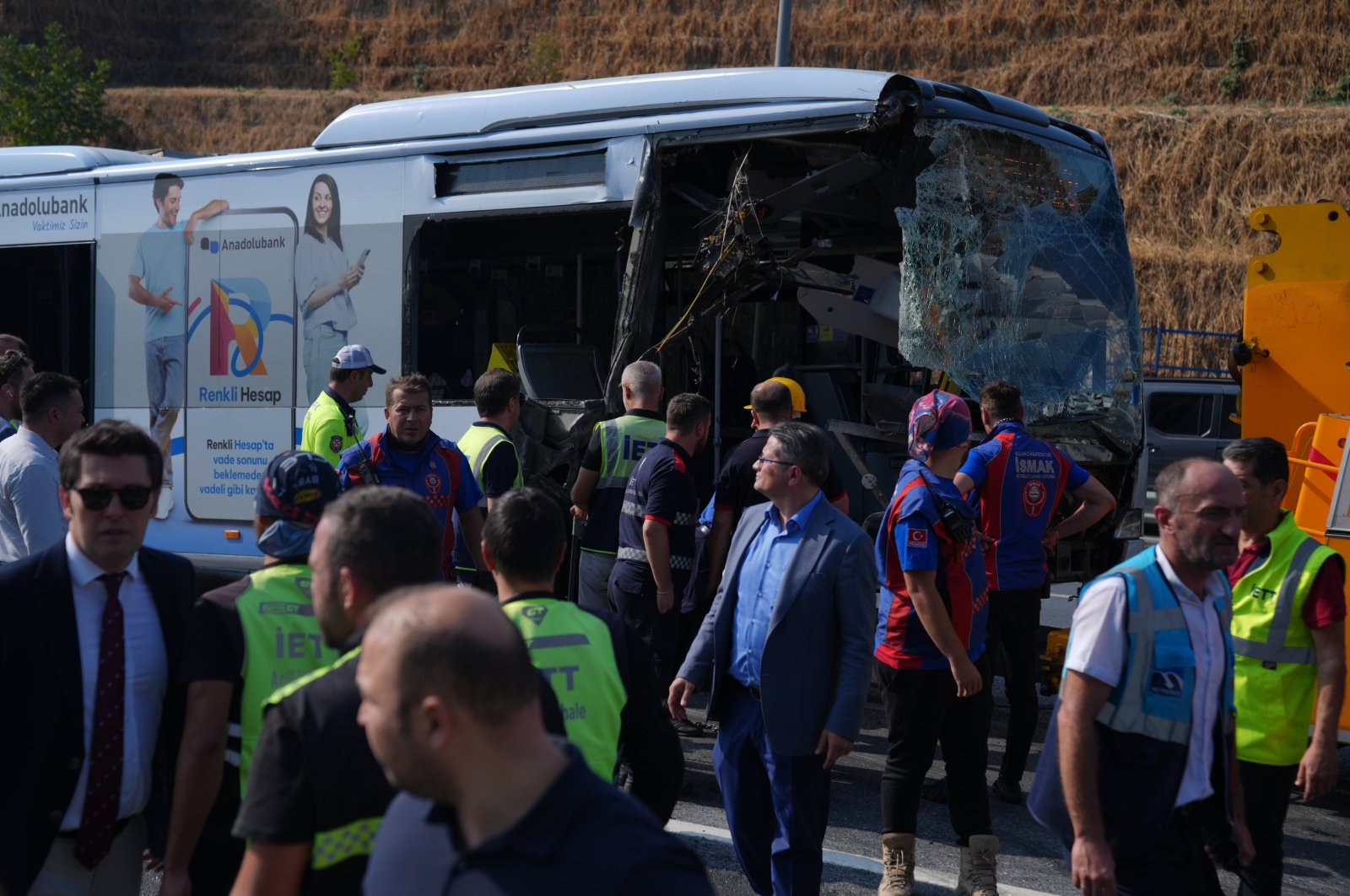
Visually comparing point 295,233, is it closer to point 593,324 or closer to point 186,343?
point 186,343

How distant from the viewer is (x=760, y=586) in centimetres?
458

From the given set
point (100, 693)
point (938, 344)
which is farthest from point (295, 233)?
point (100, 693)

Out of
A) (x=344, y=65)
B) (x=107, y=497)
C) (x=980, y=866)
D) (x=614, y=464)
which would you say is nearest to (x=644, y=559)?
Answer: (x=614, y=464)

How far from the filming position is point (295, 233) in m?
9.20

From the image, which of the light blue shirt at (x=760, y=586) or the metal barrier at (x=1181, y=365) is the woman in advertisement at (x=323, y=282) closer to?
the light blue shirt at (x=760, y=586)

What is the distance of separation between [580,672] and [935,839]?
328 centimetres

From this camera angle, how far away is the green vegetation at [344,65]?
120 ft

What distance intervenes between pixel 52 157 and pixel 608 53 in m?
26.2

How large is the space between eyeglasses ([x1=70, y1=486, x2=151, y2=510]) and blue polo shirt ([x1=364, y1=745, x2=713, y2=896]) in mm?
1640

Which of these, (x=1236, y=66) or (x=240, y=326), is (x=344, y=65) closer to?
(x=1236, y=66)

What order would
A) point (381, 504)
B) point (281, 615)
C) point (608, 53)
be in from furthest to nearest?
1. point (608, 53)
2. point (281, 615)
3. point (381, 504)

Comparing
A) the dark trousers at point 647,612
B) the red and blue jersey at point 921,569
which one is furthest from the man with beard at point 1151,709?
the dark trousers at point 647,612

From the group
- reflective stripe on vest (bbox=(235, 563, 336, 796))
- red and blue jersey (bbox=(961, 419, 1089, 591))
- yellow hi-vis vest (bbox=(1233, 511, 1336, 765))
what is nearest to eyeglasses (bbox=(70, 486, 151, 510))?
reflective stripe on vest (bbox=(235, 563, 336, 796))

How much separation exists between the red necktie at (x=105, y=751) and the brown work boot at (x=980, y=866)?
3.11m
